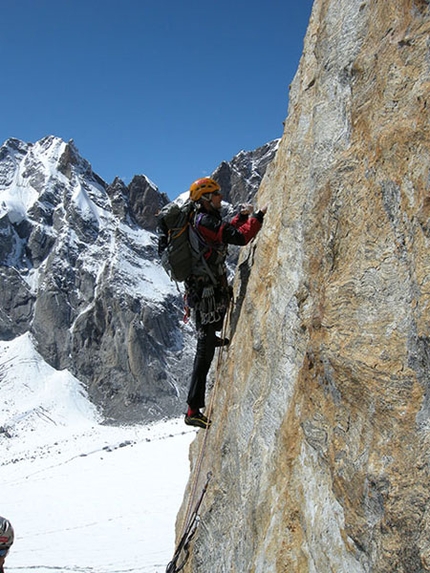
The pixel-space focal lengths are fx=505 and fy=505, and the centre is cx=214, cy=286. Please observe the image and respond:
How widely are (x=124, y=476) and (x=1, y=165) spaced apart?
90.3 m

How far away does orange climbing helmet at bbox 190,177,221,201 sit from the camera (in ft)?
17.5

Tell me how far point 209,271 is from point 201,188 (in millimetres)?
885

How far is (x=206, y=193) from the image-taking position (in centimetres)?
535

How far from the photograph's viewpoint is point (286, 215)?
446 cm

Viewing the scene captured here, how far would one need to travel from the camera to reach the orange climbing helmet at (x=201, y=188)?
5330mm

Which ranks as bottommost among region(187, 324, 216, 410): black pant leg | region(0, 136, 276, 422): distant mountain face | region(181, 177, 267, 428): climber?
region(187, 324, 216, 410): black pant leg

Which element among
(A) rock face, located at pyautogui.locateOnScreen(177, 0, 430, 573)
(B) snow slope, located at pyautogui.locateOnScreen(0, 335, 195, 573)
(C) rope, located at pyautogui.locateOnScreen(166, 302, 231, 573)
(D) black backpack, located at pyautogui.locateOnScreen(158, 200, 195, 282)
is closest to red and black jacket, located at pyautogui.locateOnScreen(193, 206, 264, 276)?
(D) black backpack, located at pyautogui.locateOnScreen(158, 200, 195, 282)

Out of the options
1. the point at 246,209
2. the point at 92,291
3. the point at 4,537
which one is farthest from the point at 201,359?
the point at 92,291

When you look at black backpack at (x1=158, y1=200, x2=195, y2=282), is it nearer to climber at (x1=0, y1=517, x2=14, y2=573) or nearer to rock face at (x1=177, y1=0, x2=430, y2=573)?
rock face at (x1=177, y1=0, x2=430, y2=573)

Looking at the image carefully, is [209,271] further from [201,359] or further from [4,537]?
[4,537]

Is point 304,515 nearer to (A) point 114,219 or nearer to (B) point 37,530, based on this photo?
(B) point 37,530

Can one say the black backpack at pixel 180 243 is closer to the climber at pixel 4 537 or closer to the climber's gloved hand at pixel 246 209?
the climber's gloved hand at pixel 246 209

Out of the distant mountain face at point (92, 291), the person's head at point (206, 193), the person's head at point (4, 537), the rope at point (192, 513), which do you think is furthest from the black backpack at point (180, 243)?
the distant mountain face at point (92, 291)

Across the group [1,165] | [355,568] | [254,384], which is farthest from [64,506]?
[1,165]
